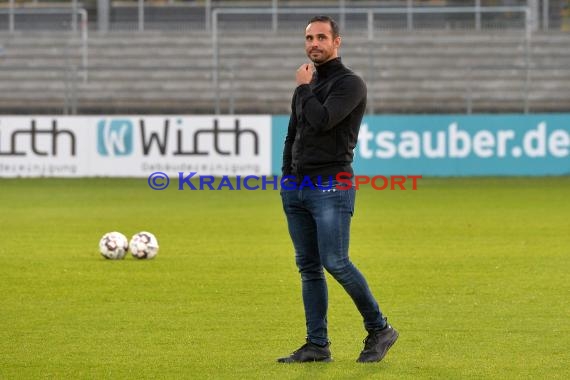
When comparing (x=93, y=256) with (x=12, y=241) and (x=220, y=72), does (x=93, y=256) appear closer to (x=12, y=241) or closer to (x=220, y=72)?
(x=12, y=241)

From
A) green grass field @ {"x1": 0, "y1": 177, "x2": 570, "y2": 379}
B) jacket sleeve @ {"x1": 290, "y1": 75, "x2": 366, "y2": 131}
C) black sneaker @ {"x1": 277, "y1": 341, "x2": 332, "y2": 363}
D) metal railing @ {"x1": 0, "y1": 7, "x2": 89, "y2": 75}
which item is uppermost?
metal railing @ {"x1": 0, "y1": 7, "x2": 89, "y2": 75}

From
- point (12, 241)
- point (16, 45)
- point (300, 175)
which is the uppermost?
point (16, 45)

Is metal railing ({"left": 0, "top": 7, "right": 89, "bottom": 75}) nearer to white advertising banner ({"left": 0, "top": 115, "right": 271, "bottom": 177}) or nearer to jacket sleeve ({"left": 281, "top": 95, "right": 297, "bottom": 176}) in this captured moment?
white advertising banner ({"left": 0, "top": 115, "right": 271, "bottom": 177})

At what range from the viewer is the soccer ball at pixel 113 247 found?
47.2ft

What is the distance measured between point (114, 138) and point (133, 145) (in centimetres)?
46

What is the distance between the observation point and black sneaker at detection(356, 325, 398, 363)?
8.26m

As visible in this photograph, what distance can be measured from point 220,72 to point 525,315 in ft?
73.8

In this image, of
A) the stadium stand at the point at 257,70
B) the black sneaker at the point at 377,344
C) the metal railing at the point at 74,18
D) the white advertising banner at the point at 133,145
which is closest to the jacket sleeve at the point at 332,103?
the black sneaker at the point at 377,344

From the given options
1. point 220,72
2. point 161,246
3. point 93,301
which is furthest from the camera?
point 220,72

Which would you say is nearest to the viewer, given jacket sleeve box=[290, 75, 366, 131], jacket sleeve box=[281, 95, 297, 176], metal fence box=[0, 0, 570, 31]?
jacket sleeve box=[290, 75, 366, 131]

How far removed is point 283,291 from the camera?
38.9 ft

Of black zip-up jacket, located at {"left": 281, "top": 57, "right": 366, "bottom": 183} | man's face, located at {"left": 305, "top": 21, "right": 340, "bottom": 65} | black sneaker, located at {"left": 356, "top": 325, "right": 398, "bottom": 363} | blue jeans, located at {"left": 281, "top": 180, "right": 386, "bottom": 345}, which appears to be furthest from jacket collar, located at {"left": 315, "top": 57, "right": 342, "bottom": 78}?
black sneaker, located at {"left": 356, "top": 325, "right": 398, "bottom": 363}

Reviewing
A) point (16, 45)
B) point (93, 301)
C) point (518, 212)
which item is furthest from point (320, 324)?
point (16, 45)

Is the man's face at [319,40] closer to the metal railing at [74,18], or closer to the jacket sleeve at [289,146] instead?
the jacket sleeve at [289,146]
